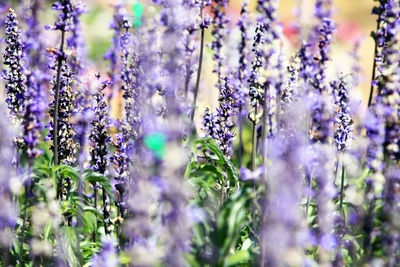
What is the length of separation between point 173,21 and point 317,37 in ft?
4.90

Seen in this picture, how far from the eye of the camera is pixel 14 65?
3631 millimetres

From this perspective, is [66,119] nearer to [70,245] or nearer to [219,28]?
[70,245]

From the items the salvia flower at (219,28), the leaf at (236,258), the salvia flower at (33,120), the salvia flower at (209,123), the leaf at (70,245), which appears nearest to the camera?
the leaf at (236,258)

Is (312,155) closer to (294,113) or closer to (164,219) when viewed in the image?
(294,113)

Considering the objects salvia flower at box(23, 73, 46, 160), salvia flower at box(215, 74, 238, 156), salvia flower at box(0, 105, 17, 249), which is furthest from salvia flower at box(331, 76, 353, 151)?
salvia flower at box(0, 105, 17, 249)

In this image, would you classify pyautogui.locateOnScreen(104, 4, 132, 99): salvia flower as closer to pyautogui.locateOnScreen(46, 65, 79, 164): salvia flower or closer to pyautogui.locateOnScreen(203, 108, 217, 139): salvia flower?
pyautogui.locateOnScreen(46, 65, 79, 164): salvia flower

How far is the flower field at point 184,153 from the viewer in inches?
80.3

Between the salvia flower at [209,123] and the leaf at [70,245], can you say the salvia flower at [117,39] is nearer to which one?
the salvia flower at [209,123]

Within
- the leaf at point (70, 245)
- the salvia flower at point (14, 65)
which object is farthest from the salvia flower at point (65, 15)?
the leaf at point (70, 245)

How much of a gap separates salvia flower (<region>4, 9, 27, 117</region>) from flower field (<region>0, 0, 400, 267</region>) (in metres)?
0.01

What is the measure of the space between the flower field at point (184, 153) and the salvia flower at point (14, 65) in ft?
0.03

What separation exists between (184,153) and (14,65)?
183 cm

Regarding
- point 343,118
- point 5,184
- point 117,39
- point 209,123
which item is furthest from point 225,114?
point 5,184

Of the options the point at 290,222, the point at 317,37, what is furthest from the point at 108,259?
the point at 317,37
